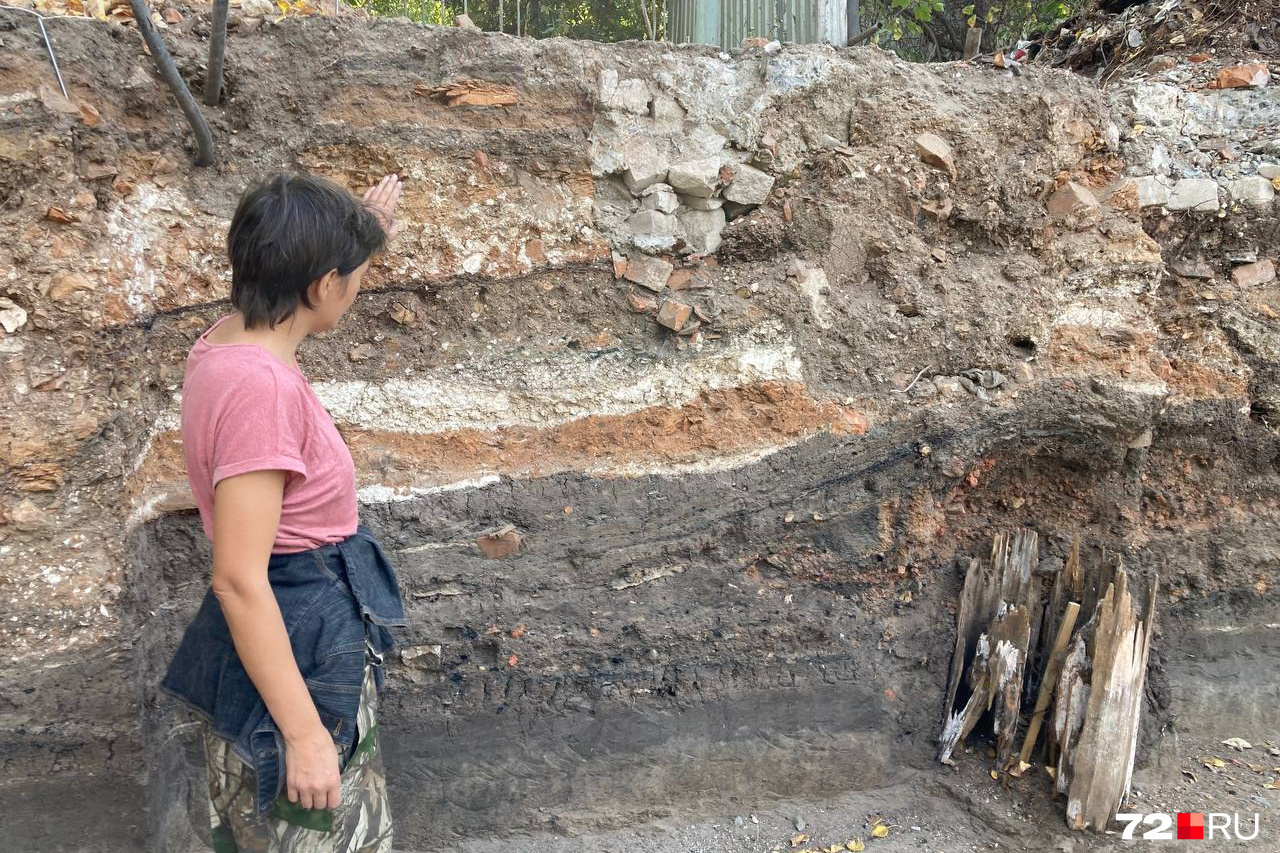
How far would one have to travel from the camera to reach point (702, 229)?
2902mm

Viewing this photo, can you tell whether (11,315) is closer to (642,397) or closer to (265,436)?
(265,436)

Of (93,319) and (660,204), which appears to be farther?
(660,204)

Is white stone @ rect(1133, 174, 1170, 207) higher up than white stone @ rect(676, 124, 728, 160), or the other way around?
white stone @ rect(676, 124, 728, 160)

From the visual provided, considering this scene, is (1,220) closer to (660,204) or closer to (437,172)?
(437,172)

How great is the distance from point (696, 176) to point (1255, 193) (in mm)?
2101

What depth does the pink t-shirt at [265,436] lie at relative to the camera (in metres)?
1.33

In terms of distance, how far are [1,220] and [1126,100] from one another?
3.72 metres

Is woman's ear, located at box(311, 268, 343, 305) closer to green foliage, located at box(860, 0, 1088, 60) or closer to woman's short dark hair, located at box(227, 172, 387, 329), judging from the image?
woman's short dark hair, located at box(227, 172, 387, 329)

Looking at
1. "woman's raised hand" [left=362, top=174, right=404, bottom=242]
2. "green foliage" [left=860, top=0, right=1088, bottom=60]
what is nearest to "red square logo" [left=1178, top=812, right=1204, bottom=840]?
"woman's raised hand" [left=362, top=174, right=404, bottom=242]

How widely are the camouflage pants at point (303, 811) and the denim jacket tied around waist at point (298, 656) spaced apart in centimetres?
4

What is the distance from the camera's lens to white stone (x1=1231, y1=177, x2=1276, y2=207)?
315cm

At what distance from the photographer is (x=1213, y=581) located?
3227 mm

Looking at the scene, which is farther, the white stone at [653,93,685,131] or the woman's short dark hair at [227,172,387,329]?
the white stone at [653,93,685,131]

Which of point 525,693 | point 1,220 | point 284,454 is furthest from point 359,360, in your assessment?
point 284,454
